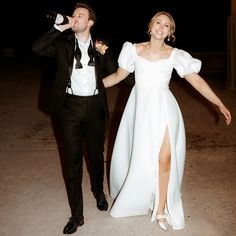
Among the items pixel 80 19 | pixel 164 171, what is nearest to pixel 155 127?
pixel 164 171

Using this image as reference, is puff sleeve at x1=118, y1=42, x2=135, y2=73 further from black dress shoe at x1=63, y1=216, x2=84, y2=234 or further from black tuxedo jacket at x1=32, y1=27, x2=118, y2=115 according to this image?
black dress shoe at x1=63, y1=216, x2=84, y2=234

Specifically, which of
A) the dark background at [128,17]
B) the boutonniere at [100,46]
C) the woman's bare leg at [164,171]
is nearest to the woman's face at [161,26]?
the boutonniere at [100,46]

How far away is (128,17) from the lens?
27.1m

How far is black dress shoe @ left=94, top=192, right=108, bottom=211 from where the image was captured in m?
4.71

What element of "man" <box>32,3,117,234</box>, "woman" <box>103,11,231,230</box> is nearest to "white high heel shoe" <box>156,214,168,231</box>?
"woman" <box>103,11,231,230</box>

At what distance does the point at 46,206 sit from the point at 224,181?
84.6 inches

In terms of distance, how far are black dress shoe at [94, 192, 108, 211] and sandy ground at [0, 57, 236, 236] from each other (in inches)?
2.5

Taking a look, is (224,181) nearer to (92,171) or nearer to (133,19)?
(92,171)

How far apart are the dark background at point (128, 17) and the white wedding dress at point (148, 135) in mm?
17616

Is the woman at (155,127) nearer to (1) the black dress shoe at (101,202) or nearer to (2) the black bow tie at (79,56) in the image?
(1) the black dress shoe at (101,202)

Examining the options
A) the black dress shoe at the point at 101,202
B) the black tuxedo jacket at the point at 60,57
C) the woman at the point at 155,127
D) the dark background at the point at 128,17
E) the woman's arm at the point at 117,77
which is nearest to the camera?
the black tuxedo jacket at the point at 60,57

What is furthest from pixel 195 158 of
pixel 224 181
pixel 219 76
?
pixel 219 76

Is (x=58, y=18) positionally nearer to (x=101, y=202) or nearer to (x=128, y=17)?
(x=101, y=202)

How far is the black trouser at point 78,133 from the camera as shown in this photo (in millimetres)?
4160
